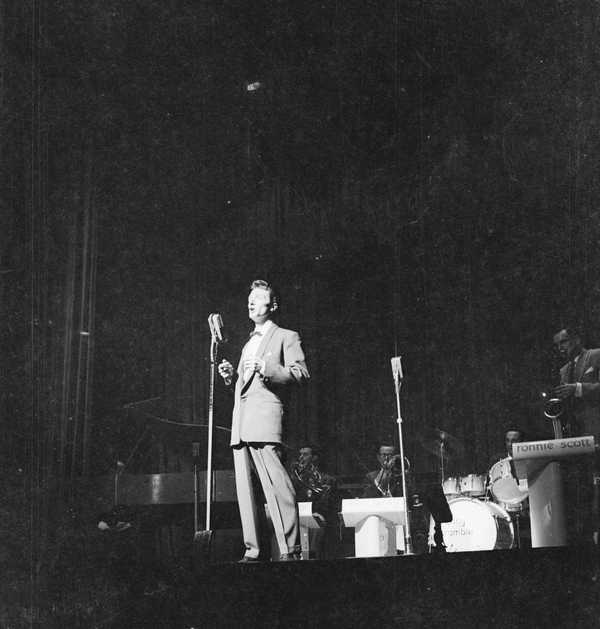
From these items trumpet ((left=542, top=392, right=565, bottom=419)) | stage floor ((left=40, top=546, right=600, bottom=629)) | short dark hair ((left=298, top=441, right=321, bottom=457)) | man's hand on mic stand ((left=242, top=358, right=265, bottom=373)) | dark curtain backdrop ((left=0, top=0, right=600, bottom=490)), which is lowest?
stage floor ((left=40, top=546, right=600, bottom=629))

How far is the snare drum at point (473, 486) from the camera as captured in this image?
665cm

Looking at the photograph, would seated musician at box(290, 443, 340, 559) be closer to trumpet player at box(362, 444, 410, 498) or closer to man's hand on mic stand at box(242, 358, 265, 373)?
trumpet player at box(362, 444, 410, 498)

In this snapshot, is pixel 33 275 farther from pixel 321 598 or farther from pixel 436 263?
pixel 436 263

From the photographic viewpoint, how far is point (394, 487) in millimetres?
6332

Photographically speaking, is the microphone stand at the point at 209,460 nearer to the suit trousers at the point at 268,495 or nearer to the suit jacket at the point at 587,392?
the suit trousers at the point at 268,495

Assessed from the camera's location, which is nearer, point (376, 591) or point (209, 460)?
point (376, 591)

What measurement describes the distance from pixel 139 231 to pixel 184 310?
80 centimetres

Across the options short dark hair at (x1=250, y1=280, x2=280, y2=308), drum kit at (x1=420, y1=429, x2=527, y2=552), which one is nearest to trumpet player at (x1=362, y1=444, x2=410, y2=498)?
drum kit at (x1=420, y1=429, x2=527, y2=552)

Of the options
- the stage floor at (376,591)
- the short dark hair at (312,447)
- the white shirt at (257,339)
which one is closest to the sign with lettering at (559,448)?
the stage floor at (376,591)

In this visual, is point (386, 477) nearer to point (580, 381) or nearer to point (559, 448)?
point (580, 381)

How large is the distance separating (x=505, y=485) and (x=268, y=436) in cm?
332

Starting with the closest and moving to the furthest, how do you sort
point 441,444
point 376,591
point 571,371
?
point 376,591
point 571,371
point 441,444

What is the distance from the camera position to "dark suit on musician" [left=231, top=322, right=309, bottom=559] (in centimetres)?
363

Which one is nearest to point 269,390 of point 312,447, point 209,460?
point 209,460
